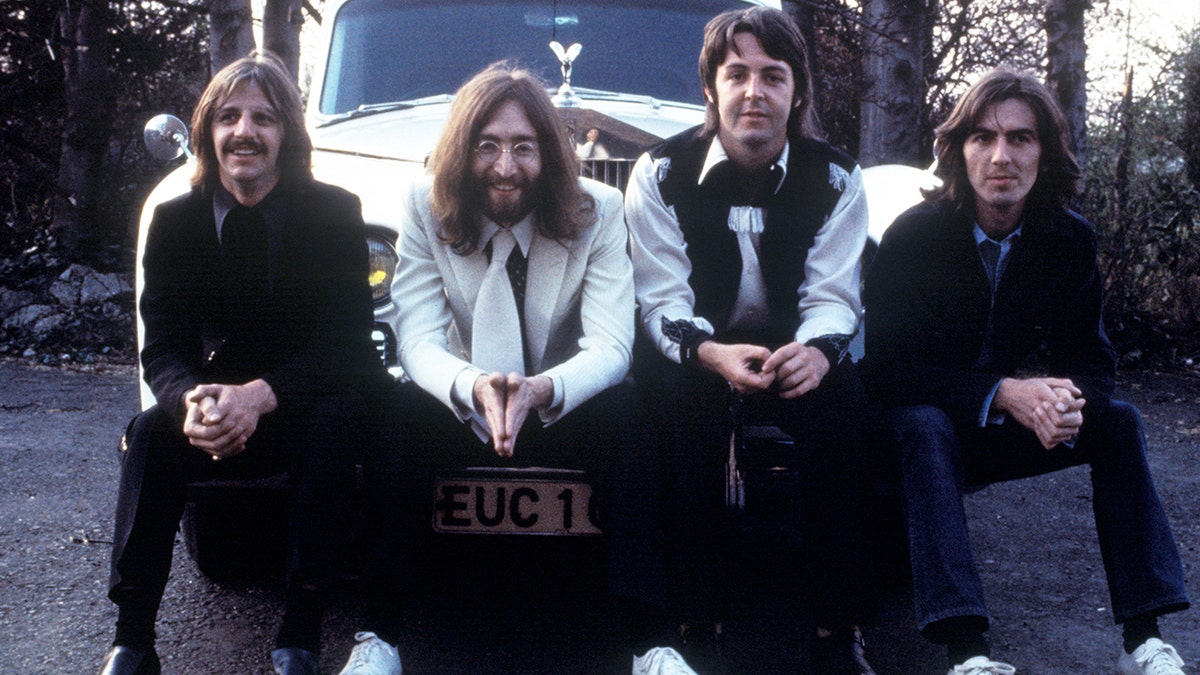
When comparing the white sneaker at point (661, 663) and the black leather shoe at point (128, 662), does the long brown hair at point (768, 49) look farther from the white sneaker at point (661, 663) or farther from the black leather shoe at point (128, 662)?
the black leather shoe at point (128, 662)

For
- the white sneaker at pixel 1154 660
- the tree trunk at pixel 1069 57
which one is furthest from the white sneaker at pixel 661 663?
the tree trunk at pixel 1069 57

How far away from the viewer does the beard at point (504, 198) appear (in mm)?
2785

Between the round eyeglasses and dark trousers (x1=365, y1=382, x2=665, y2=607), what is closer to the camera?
dark trousers (x1=365, y1=382, x2=665, y2=607)

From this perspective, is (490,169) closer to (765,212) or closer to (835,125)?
(765,212)

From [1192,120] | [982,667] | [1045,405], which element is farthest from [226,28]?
[1192,120]

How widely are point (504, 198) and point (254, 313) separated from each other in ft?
2.29

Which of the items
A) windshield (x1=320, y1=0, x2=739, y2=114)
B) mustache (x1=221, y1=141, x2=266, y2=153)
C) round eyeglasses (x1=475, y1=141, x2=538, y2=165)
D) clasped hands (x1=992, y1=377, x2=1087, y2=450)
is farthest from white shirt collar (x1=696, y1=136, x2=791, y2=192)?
windshield (x1=320, y1=0, x2=739, y2=114)

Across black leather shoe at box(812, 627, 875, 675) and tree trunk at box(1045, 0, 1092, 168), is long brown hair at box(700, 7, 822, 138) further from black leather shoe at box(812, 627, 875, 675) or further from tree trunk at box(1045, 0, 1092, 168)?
tree trunk at box(1045, 0, 1092, 168)

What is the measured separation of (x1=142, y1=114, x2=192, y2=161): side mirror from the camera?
3525mm

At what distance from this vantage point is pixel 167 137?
3.56m

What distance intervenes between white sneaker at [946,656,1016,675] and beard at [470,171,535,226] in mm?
1515

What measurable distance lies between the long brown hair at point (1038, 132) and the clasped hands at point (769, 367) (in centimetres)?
71

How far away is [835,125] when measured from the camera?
10609mm

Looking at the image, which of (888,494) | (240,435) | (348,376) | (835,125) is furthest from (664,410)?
(835,125)
